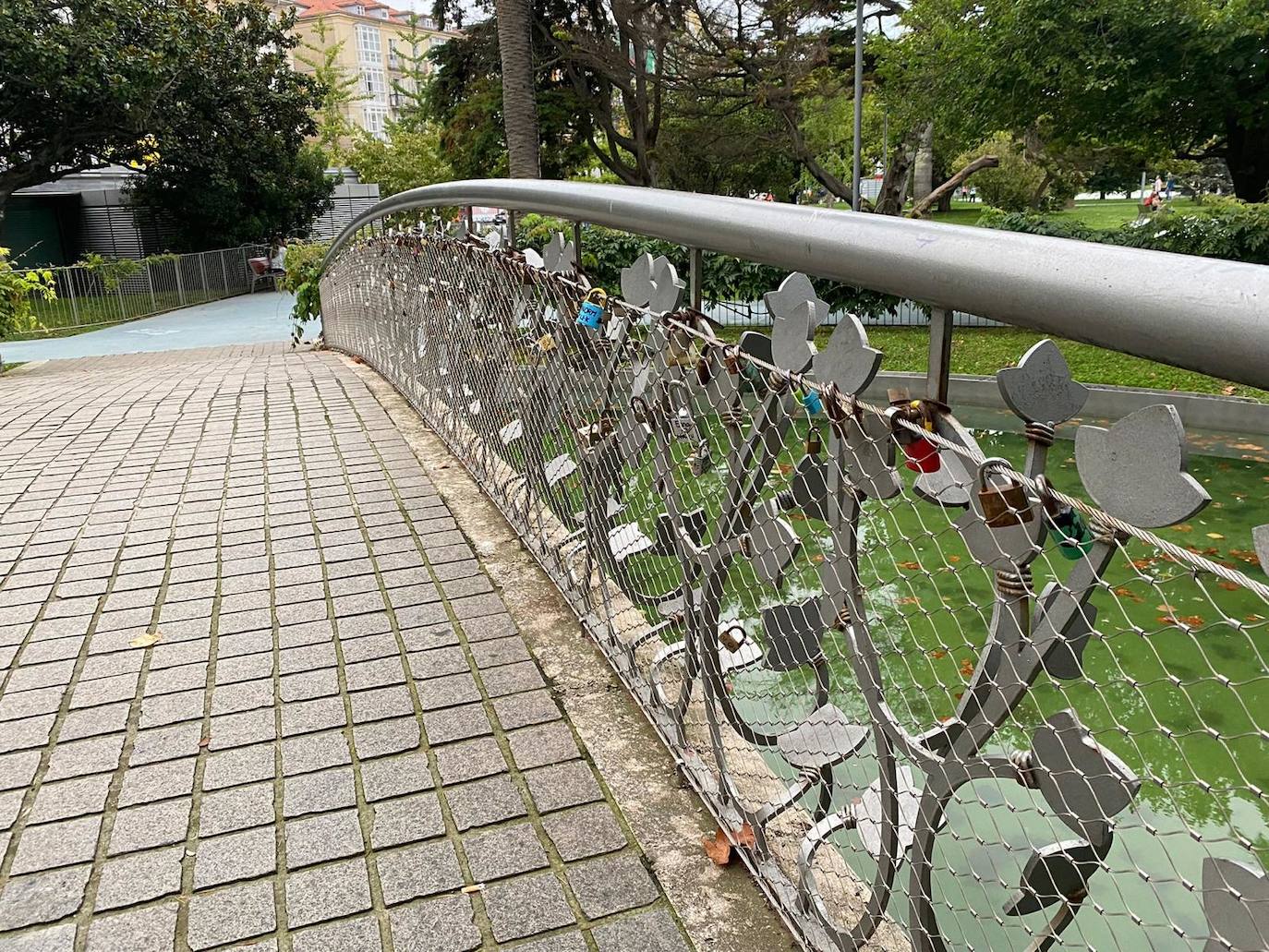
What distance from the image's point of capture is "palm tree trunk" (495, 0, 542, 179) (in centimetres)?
1380

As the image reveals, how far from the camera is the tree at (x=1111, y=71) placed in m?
14.0

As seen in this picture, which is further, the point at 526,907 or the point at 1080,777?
the point at 526,907

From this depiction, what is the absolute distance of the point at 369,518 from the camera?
4.00 metres

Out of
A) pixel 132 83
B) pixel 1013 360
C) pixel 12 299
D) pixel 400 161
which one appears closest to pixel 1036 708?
pixel 1013 360

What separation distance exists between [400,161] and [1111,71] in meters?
22.5

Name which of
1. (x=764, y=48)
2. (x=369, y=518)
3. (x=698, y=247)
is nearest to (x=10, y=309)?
(x=369, y=518)

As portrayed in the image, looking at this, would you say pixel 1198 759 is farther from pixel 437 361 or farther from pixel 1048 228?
pixel 1048 228

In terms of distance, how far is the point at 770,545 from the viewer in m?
1.75

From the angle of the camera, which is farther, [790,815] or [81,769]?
[81,769]

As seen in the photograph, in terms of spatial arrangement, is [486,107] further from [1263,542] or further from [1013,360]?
[1263,542]

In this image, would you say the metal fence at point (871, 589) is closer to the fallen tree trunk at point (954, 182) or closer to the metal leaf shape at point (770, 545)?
the metal leaf shape at point (770, 545)

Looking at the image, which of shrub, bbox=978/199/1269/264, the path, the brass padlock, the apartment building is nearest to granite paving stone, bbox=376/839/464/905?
the brass padlock

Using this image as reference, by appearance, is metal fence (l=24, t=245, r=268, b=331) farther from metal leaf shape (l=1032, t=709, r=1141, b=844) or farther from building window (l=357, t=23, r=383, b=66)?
building window (l=357, t=23, r=383, b=66)

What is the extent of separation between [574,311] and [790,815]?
146 cm
